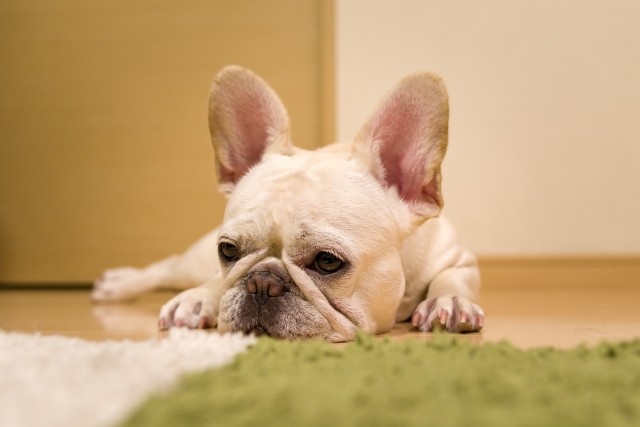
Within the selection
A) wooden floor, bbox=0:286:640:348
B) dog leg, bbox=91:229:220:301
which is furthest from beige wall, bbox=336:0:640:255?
dog leg, bbox=91:229:220:301

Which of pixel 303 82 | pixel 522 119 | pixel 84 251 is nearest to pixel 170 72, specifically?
pixel 303 82

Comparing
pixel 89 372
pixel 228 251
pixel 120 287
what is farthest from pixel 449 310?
pixel 120 287

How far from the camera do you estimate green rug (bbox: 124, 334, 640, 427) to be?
2.17 ft

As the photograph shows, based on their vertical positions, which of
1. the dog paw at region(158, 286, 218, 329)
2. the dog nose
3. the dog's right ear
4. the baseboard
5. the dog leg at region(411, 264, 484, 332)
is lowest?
the baseboard

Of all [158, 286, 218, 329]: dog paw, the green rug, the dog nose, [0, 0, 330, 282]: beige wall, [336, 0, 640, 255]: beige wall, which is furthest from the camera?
[0, 0, 330, 282]: beige wall

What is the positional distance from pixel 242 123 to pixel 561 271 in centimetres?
208

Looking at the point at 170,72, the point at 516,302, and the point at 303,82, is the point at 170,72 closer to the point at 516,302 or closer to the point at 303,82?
the point at 303,82

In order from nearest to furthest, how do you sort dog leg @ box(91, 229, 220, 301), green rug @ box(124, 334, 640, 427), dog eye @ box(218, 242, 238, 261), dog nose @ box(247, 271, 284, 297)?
green rug @ box(124, 334, 640, 427)
dog nose @ box(247, 271, 284, 297)
dog eye @ box(218, 242, 238, 261)
dog leg @ box(91, 229, 220, 301)

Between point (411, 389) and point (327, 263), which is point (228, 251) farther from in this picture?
point (411, 389)

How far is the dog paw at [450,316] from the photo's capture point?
1521mm

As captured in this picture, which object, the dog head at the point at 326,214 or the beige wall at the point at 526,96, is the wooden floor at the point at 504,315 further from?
the beige wall at the point at 526,96

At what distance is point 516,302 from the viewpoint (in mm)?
2396

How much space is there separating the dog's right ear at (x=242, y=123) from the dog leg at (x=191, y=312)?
341 millimetres

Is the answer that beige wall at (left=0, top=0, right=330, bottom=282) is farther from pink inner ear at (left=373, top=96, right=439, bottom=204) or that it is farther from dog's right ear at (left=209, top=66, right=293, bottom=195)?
pink inner ear at (left=373, top=96, right=439, bottom=204)
